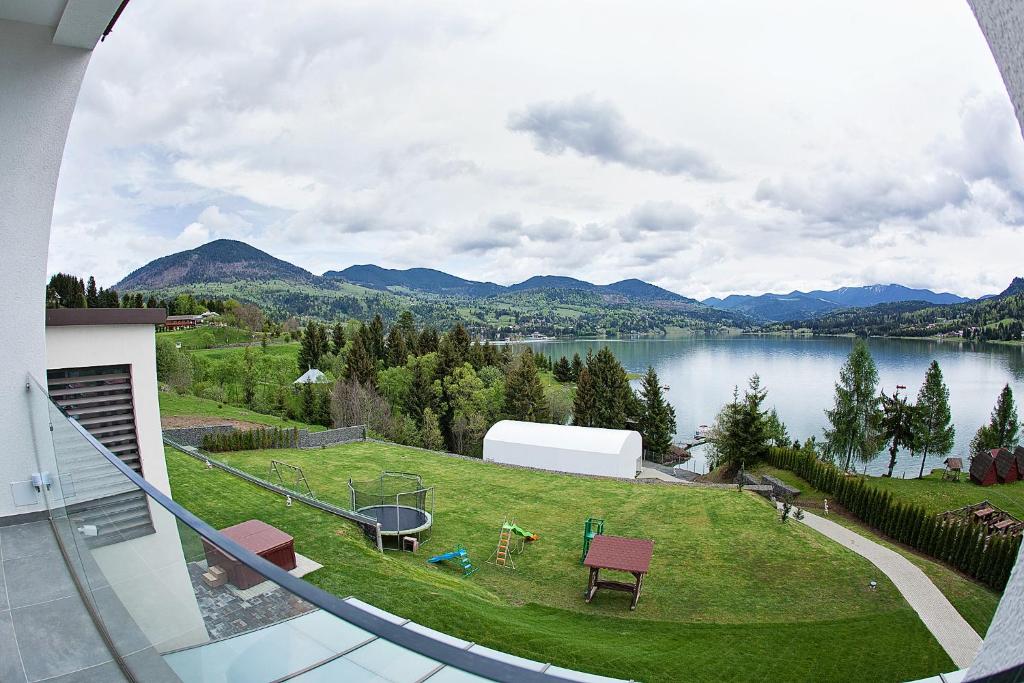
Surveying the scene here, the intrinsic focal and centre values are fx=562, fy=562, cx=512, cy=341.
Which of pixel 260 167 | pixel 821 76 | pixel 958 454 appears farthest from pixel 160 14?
pixel 958 454

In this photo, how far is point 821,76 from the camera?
15.8 ft

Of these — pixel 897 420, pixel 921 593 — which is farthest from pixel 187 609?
pixel 897 420

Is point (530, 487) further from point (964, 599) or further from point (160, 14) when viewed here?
point (160, 14)

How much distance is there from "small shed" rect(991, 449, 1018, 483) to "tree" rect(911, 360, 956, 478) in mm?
6847

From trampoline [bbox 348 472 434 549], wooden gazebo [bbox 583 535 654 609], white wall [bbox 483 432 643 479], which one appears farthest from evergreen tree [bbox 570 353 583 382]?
wooden gazebo [bbox 583 535 654 609]

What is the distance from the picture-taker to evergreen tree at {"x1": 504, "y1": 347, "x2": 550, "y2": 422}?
108 feet

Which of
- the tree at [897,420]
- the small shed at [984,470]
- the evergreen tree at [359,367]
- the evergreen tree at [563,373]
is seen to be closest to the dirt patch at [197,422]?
the evergreen tree at [359,367]

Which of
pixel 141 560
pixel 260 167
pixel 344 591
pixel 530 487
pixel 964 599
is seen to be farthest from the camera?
pixel 260 167

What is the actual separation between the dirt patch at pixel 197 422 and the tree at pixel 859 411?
96.4ft

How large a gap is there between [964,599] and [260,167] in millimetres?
34529

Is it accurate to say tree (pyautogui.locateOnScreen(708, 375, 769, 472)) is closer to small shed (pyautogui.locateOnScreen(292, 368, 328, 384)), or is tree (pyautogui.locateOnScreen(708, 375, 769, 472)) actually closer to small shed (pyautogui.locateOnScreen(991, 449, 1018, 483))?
small shed (pyautogui.locateOnScreen(991, 449, 1018, 483))

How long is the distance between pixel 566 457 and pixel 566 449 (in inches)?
11.4

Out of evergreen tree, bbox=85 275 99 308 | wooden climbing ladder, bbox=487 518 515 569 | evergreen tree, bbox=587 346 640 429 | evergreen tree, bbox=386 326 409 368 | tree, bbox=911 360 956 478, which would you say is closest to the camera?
wooden climbing ladder, bbox=487 518 515 569

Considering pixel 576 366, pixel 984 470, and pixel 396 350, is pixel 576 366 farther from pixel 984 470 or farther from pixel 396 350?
pixel 984 470
